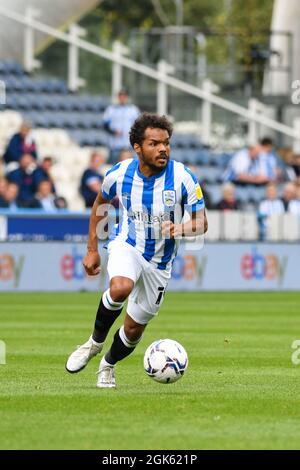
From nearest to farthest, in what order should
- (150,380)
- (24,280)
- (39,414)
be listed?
(39,414), (150,380), (24,280)

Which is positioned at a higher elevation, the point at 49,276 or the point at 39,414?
the point at 39,414

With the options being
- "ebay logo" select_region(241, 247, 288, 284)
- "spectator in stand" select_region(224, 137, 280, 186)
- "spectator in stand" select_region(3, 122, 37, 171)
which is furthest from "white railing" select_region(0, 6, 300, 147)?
"ebay logo" select_region(241, 247, 288, 284)

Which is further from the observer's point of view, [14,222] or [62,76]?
[62,76]

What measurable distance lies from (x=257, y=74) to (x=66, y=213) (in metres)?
12.0

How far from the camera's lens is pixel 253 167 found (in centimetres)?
2986

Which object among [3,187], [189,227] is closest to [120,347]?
[189,227]

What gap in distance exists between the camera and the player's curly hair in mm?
11102

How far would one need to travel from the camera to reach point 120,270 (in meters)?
11.0

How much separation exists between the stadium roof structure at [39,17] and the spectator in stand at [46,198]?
8.53m

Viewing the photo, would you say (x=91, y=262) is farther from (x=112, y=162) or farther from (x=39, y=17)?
(x=39, y=17)

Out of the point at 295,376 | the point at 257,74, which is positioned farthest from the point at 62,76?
the point at 295,376
